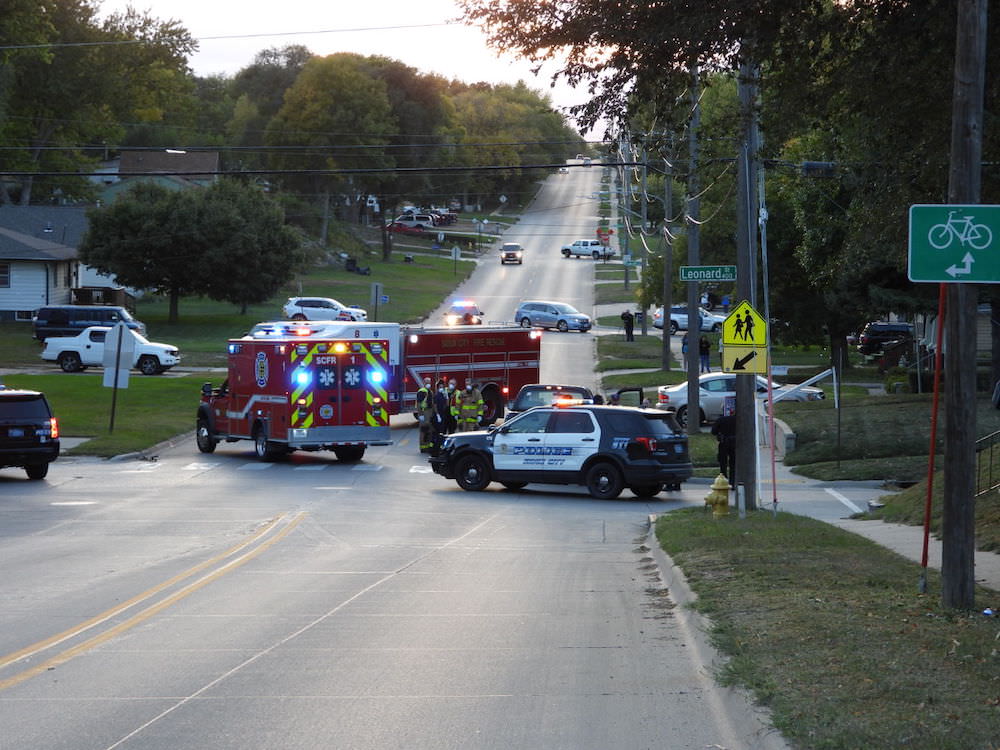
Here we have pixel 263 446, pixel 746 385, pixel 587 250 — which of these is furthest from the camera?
pixel 587 250

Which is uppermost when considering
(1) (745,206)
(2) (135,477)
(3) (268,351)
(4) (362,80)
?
(4) (362,80)

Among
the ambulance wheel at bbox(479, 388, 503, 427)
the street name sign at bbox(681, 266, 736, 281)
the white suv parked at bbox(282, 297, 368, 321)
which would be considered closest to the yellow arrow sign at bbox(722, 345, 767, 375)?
the street name sign at bbox(681, 266, 736, 281)

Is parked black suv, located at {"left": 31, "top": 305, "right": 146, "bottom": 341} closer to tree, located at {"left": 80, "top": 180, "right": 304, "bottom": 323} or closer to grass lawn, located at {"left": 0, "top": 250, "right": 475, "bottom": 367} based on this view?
grass lawn, located at {"left": 0, "top": 250, "right": 475, "bottom": 367}

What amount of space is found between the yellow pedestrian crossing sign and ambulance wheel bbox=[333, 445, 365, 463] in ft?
42.7

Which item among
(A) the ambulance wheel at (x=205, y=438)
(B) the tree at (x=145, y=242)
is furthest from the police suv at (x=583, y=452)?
(B) the tree at (x=145, y=242)

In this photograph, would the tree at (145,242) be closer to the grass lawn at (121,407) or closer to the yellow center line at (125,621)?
the grass lawn at (121,407)

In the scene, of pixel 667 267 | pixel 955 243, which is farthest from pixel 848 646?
pixel 667 267

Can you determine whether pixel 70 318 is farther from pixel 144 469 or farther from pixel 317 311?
pixel 144 469

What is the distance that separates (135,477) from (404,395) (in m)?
10.8

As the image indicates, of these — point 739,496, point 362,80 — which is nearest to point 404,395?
point 739,496

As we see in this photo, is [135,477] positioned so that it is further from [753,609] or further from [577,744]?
[577,744]

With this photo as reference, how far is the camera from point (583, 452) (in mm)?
24422

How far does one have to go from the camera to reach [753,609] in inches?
424

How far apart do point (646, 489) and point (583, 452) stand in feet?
4.52
